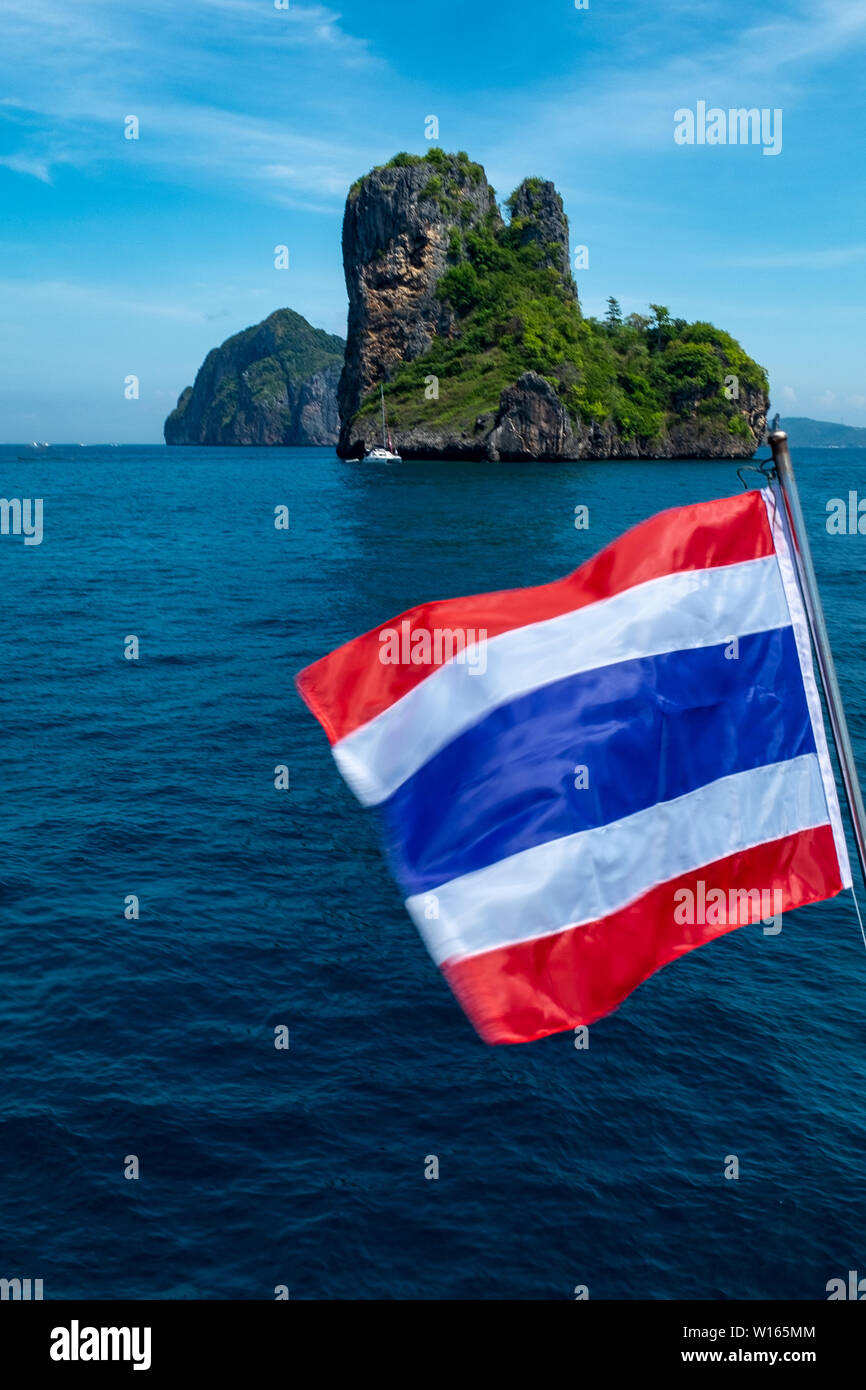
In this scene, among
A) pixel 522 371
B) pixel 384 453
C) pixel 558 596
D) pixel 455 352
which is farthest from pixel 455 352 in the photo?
pixel 558 596

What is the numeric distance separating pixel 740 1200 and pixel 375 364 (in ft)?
620

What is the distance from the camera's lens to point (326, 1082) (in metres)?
20.8

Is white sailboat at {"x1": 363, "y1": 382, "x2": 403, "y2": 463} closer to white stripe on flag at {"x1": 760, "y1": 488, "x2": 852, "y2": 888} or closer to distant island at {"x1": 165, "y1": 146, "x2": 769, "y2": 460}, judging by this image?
distant island at {"x1": 165, "y1": 146, "x2": 769, "y2": 460}

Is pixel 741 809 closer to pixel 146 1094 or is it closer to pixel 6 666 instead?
pixel 146 1094

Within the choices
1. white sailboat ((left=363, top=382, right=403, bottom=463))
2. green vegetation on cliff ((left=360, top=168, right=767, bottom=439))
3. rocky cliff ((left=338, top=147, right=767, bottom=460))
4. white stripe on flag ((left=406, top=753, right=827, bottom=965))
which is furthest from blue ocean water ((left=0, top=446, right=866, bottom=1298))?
rocky cliff ((left=338, top=147, right=767, bottom=460))

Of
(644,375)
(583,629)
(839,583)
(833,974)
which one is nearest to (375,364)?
(644,375)

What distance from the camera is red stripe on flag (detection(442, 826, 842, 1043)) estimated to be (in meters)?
8.73

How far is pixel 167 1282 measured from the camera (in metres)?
16.3

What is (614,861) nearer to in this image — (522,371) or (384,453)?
(384,453)

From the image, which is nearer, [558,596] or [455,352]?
[558,596]

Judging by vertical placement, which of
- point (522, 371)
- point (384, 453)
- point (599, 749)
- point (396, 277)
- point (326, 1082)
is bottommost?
point (326, 1082)

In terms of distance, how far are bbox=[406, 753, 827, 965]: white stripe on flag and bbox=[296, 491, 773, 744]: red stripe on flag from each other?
→ 5.88ft

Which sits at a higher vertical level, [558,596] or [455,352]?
[455,352]

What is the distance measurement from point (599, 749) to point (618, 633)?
3.26 feet
